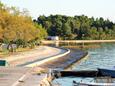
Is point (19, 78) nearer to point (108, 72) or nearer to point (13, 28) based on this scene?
point (108, 72)

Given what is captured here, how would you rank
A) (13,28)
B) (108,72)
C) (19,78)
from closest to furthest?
(19,78)
(108,72)
(13,28)

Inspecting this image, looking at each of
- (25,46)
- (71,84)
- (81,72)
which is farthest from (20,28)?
(71,84)

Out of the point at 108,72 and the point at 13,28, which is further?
the point at 13,28

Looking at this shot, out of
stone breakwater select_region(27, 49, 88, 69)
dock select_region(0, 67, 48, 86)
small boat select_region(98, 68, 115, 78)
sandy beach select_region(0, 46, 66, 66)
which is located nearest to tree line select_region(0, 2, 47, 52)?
sandy beach select_region(0, 46, 66, 66)

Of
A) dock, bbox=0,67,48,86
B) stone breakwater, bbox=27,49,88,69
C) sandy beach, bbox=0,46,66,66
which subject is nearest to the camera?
dock, bbox=0,67,48,86

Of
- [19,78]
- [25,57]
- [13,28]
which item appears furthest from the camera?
[13,28]

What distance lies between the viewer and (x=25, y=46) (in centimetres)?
13000

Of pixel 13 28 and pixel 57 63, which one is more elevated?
pixel 13 28

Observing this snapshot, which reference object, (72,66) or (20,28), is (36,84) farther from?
(20,28)

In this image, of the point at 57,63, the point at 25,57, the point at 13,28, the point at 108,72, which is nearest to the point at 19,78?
the point at 108,72

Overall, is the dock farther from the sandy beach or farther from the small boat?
the sandy beach

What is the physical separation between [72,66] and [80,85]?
3416cm

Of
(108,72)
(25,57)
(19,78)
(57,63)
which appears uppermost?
(19,78)

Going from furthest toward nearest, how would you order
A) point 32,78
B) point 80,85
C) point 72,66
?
point 72,66
point 80,85
point 32,78
